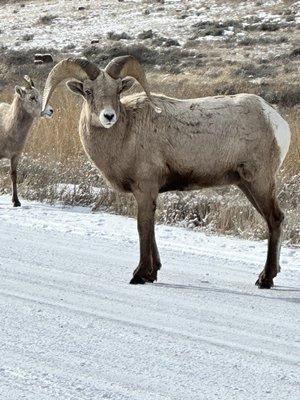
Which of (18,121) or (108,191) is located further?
(18,121)

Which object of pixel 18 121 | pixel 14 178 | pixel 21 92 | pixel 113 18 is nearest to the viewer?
pixel 14 178

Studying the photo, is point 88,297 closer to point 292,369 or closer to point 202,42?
point 292,369

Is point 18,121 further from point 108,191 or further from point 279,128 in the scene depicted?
point 279,128

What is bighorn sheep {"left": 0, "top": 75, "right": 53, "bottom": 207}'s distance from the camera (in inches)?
572

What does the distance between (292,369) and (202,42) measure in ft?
140

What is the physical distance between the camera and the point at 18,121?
48.7 ft

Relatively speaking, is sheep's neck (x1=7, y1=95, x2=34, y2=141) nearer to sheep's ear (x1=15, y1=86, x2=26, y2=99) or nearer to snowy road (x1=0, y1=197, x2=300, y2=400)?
sheep's ear (x1=15, y1=86, x2=26, y2=99)

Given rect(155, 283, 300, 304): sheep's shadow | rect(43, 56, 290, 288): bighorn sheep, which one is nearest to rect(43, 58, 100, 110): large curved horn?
rect(43, 56, 290, 288): bighorn sheep

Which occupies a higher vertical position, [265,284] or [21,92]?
[265,284]

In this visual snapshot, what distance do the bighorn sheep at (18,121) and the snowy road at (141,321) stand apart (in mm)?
4391

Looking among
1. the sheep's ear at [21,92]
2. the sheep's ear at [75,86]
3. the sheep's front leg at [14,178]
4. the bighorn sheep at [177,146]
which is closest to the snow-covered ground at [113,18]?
the sheep's ear at [21,92]

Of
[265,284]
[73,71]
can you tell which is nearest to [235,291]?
[265,284]

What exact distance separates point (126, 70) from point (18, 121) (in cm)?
662

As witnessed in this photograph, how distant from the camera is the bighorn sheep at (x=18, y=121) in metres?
14.5
